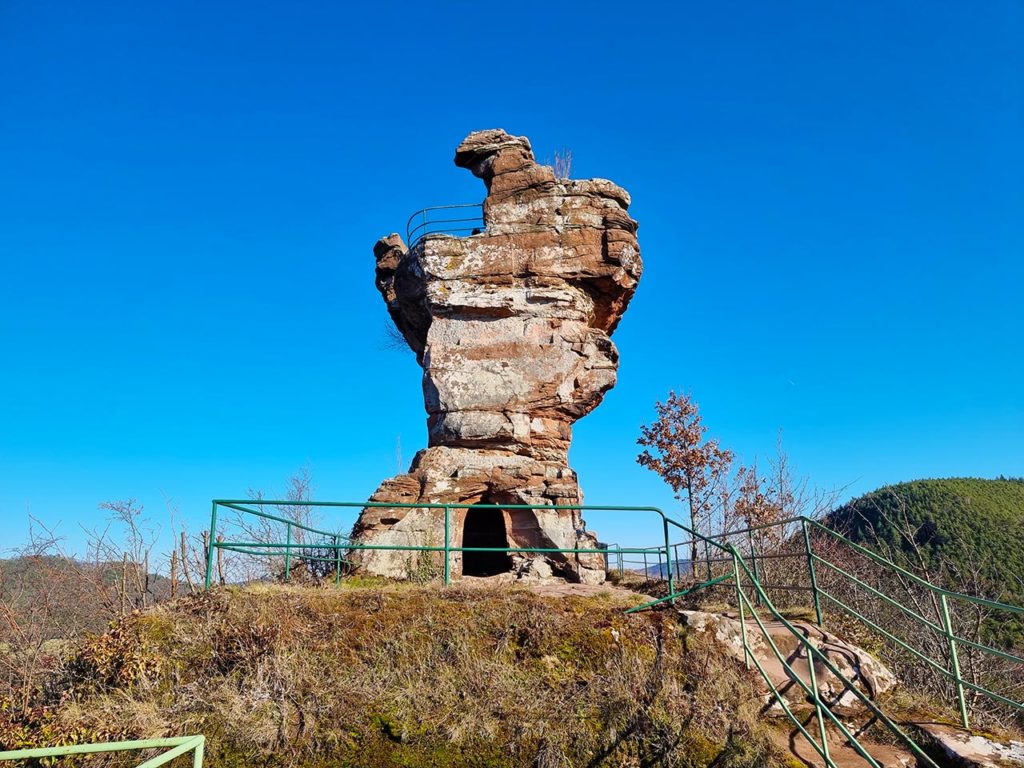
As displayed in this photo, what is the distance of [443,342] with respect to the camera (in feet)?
40.7

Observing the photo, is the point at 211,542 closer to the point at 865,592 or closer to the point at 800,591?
the point at 800,591

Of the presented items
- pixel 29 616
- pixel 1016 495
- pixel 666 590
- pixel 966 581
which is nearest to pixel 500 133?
pixel 666 590

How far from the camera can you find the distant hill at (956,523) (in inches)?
1067

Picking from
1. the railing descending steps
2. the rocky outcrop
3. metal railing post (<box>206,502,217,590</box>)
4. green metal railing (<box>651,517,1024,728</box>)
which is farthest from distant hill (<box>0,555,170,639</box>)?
green metal railing (<box>651,517,1024,728</box>)

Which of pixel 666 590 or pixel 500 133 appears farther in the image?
pixel 500 133

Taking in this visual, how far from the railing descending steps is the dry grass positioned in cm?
63

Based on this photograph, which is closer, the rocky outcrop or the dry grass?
the dry grass

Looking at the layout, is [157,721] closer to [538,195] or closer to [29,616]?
[29,616]

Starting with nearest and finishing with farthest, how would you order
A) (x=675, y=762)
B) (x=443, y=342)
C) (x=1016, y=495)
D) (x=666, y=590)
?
(x=675, y=762) → (x=666, y=590) → (x=443, y=342) → (x=1016, y=495)

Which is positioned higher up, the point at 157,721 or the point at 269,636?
the point at 269,636

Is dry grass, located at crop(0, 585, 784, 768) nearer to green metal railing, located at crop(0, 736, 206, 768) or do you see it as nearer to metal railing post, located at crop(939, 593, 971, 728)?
metal railing post, located at crop(939, 593, 971, 728)

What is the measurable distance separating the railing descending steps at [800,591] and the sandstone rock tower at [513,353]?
1.81ft

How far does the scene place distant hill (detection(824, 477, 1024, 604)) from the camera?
88.9ft

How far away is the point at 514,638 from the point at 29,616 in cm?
1099
